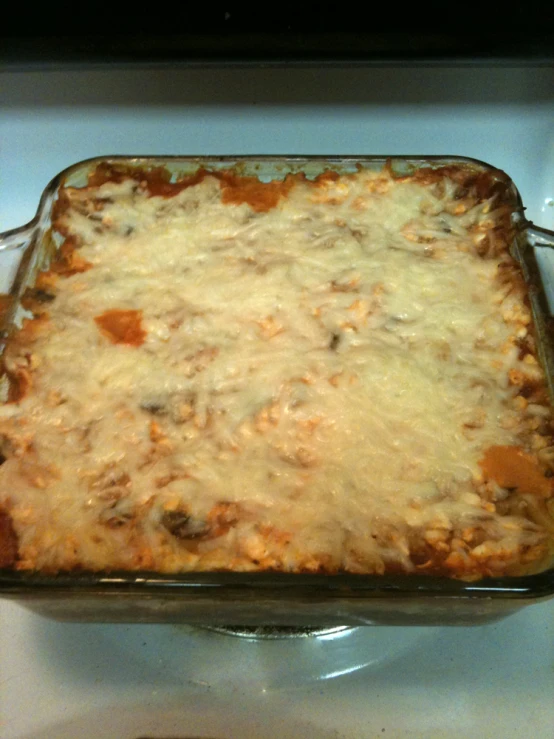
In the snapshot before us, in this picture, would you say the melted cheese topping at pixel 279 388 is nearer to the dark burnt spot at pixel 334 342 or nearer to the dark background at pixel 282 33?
the dark burnt spot at pixel 334 342

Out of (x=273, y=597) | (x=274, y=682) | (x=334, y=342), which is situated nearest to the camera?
(x=273, y=597)

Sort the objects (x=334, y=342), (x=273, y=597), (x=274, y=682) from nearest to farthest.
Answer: (x=273, y=597)
(x=274, y=682)
(x=334, y=342)

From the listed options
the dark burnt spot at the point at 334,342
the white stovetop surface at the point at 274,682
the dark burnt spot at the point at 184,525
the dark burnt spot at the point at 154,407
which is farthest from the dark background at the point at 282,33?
the white stovetop surface at the point at 274,682

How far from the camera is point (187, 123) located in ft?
4.40

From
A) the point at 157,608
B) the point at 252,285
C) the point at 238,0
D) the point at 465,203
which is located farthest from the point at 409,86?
the point at 157,608

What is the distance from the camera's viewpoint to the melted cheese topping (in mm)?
847

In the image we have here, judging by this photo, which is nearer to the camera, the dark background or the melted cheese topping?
the melted cheese topping

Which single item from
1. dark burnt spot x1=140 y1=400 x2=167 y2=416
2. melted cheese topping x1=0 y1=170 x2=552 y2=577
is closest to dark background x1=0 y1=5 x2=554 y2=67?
melted cheese topping x1=0 y1=170 x2=552 y2=577

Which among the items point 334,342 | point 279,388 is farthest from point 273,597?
point 334,342

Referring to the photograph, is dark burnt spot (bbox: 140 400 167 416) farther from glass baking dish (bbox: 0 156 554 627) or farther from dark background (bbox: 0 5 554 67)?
dark background (bbox: 0 5 554 67)

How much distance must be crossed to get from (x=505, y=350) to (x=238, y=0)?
2.35 ft

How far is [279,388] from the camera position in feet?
3.16

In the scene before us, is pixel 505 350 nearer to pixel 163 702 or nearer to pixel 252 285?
pixel 252 285

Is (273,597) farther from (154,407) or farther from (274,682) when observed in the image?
(154,407)
